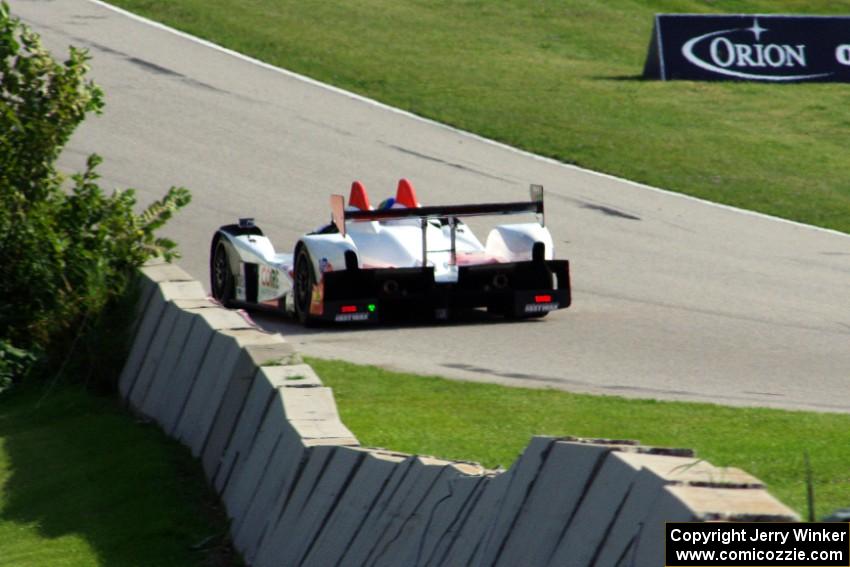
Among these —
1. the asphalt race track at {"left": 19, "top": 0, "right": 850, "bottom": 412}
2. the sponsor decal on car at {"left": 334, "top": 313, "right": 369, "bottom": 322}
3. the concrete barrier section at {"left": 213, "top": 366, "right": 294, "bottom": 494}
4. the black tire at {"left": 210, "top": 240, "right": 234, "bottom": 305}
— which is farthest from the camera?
the black tire at {"left": 210, "top": 240, "right": 234, "bottom": 305}

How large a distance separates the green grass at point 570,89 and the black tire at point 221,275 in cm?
892

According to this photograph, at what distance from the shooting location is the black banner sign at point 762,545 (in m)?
3.95

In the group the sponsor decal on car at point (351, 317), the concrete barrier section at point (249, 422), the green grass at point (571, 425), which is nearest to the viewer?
the green grass at point (571, 425)

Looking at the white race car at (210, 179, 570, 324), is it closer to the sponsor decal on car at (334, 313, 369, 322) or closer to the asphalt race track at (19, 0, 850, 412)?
the sponsor decal on car at (334, 313, 369, 322)

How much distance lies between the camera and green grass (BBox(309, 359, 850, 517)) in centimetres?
823

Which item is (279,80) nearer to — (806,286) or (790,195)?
(790,195)

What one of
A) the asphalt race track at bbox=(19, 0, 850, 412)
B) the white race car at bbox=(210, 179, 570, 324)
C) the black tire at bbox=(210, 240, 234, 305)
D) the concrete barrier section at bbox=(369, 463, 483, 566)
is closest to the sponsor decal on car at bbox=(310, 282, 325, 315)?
the white race car at bbox=(210, 179, 570, 324)

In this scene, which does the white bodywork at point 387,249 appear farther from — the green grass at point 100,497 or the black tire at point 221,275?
the green grass at point 100,497

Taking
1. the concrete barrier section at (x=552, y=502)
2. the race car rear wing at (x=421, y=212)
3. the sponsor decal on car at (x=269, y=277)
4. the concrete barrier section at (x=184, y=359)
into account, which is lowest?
the sponsor decal on car at (x=269, y=277)

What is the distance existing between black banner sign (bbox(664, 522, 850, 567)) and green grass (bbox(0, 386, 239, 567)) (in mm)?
4173

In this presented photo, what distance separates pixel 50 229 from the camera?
12.9 metres

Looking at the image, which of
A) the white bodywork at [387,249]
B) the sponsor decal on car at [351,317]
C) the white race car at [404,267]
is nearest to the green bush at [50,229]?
the white bodywork at [387,249]

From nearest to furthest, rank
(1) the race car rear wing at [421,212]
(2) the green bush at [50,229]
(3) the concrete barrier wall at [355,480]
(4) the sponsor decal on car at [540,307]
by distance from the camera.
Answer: (3) the concrete barrier wall at [355,480] → (2) the green bush at [50,229] → (1) the race car rear wing at [421,212] → (4) the sponsor decal on car at [540,307]

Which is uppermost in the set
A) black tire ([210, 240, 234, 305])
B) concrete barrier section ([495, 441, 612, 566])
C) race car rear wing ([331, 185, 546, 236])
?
concrete barrier section ([495, 441, 612, 566])
